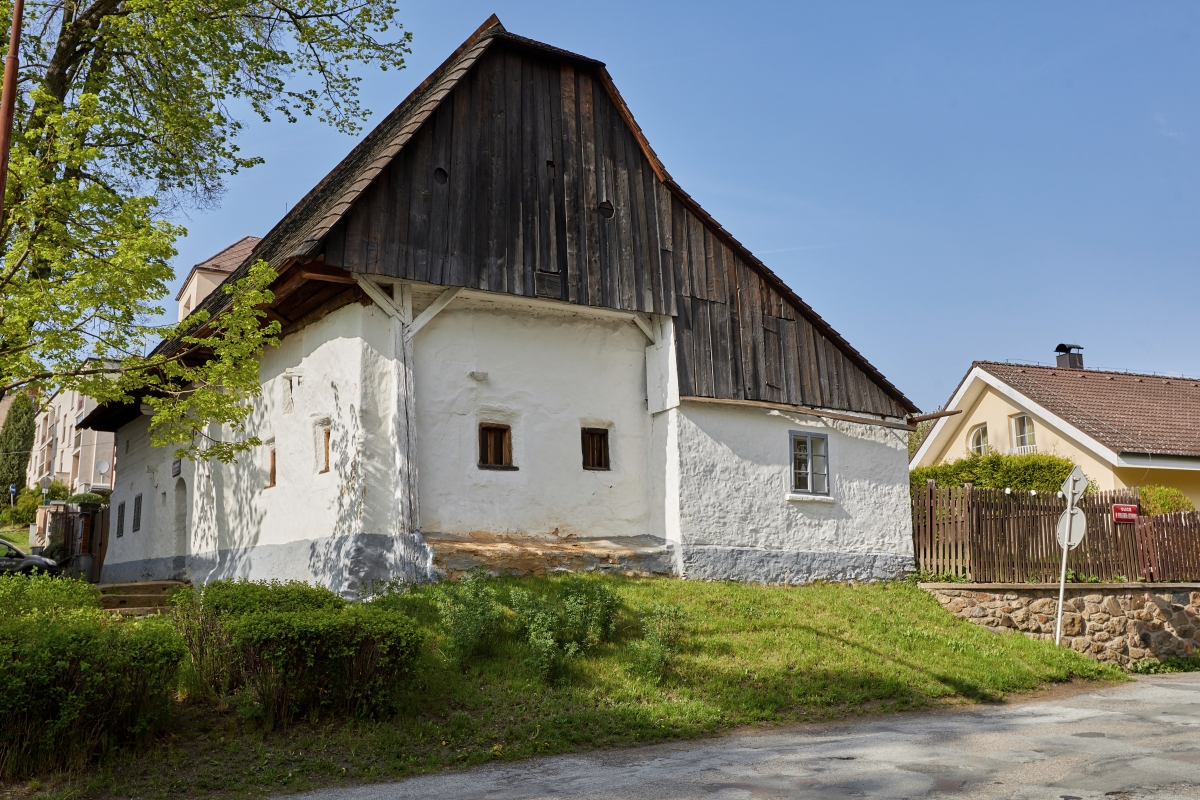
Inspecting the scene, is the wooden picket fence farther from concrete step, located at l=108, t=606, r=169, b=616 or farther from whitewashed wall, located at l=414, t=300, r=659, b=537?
concrete step, located at l=108, t=606, r=169, b=616

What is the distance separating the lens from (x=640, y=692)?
1012cm

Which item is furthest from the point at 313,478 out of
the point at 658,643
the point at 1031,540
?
the point at 1031,540

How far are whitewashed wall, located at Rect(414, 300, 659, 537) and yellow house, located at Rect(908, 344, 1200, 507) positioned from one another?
543 inches

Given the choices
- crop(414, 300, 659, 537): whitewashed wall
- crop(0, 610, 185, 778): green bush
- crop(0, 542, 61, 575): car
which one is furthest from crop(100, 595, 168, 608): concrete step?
crop(0, 610, 185, 778): green bush

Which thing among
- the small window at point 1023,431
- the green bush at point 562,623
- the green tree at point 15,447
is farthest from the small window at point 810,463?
the green tree at point 15,447

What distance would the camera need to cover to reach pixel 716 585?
588 inches

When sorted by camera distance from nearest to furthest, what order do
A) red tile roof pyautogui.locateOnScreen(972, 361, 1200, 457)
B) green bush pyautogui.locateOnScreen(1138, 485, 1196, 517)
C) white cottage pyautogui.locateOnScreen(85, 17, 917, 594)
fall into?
1. white cottage pyautogui.locateOnScreen(85, 17, 917, 594)
2. green bush pyautogui.locateOnScreen(1138, 485, 1196, 517)
3. red tile roof pyautogui.locateOnScreen(972, 361, 1200, 457)

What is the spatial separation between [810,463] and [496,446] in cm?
582

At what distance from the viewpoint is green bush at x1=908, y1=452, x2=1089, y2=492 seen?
23078mm

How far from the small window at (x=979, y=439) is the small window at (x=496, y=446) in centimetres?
1856

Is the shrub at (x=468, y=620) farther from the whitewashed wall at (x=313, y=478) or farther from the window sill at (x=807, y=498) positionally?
the window sill at (x=807, y=498)

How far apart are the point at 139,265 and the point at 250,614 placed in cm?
476

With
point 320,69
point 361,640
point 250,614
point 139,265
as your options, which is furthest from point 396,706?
point 320,69

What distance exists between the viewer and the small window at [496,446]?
570 inches
